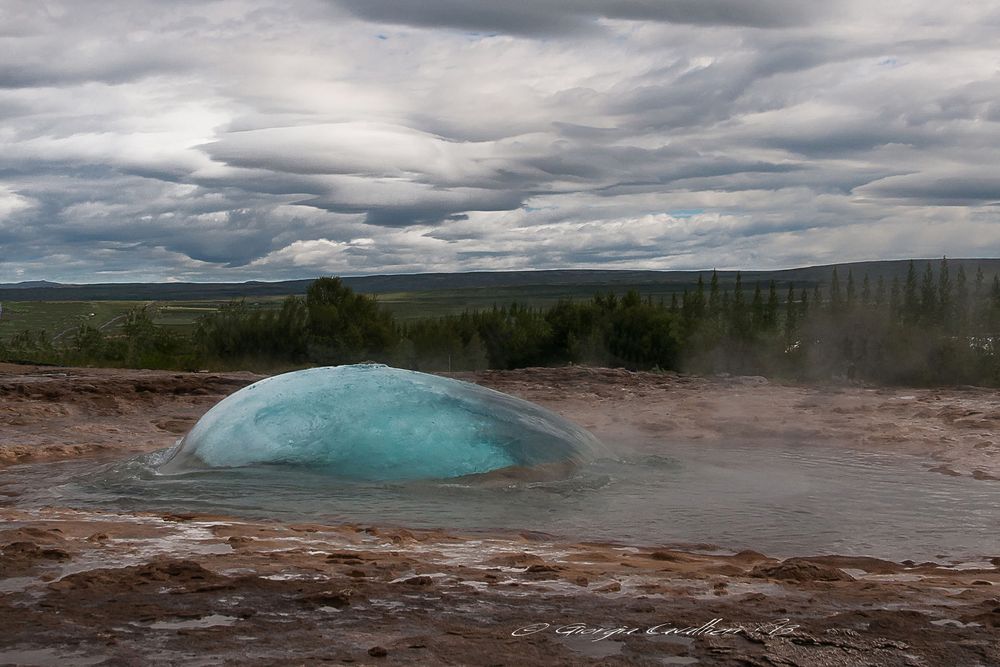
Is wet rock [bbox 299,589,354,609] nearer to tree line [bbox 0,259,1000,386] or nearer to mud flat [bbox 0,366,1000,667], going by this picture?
mud flat [bbox 0,366,1000,667]

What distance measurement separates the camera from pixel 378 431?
7.51 metres

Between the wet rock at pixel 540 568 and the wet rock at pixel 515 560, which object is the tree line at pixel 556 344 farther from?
the wet rock at pixel 540 568

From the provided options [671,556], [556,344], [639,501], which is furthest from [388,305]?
[671,556]

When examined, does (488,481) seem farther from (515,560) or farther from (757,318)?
(757,318)

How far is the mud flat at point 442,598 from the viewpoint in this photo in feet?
10.6

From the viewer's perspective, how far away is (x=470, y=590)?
4.03 m

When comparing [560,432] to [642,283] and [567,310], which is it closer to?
[567,310]

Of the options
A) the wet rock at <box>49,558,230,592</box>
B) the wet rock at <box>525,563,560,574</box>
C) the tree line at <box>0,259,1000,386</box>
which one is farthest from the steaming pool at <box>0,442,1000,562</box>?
the tree line at <box>0,259,1000,386</box>

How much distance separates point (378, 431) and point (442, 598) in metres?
3.68

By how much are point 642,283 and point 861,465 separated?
408 ft

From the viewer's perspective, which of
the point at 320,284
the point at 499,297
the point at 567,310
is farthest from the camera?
the point at 499,297

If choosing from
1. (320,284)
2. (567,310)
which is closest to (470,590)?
(320,284)

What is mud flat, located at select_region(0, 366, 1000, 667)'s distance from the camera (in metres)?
3.24

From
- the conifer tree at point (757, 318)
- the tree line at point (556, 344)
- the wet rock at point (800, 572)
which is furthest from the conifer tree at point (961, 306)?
the wet rock at point (800, 572)
